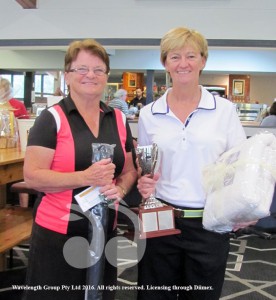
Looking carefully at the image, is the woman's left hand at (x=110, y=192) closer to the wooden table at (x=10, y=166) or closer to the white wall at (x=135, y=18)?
the wooden table at (x=10, y=166)

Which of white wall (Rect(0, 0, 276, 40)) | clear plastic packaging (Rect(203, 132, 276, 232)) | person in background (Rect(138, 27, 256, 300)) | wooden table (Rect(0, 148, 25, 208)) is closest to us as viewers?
clear plastic packaging (Rect(203, 132, 276, 232))

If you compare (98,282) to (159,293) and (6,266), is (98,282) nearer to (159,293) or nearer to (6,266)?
(159,293)

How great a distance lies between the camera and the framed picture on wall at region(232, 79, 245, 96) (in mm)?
12430

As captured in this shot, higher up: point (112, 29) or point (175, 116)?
point (112, 29)

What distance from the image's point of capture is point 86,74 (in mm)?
1389

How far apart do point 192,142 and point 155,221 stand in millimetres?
346

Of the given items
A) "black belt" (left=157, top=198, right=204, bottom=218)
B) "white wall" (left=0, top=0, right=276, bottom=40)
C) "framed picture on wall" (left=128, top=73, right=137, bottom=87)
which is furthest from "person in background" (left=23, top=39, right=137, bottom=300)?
"framed picture on wall" (left=128, top=73, right=137, bottom=87)

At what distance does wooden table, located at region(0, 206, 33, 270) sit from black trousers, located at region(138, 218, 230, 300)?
889 mm

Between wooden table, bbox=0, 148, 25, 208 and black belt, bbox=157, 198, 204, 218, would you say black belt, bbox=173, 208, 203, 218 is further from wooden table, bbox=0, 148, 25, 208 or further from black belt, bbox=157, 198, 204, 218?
wooden table, bbox=0, 148, 25, 208

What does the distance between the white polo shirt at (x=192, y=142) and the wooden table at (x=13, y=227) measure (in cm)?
107

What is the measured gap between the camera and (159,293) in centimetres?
161

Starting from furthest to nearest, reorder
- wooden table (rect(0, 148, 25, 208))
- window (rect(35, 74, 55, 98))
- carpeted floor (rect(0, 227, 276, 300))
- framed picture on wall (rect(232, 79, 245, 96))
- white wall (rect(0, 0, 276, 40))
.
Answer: window (rect(35, 74, 55, 98)) → framed picture on wall (rect(232, 79, 245, 96)) → white wall (rect(0, 0, 276, 40)) → carpeted floor (rect(0, 227, 276, 300)) → wooden table (rect(0, 148, 25, 208))

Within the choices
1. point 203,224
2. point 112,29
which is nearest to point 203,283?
point 203,224

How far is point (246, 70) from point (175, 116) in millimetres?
8517
